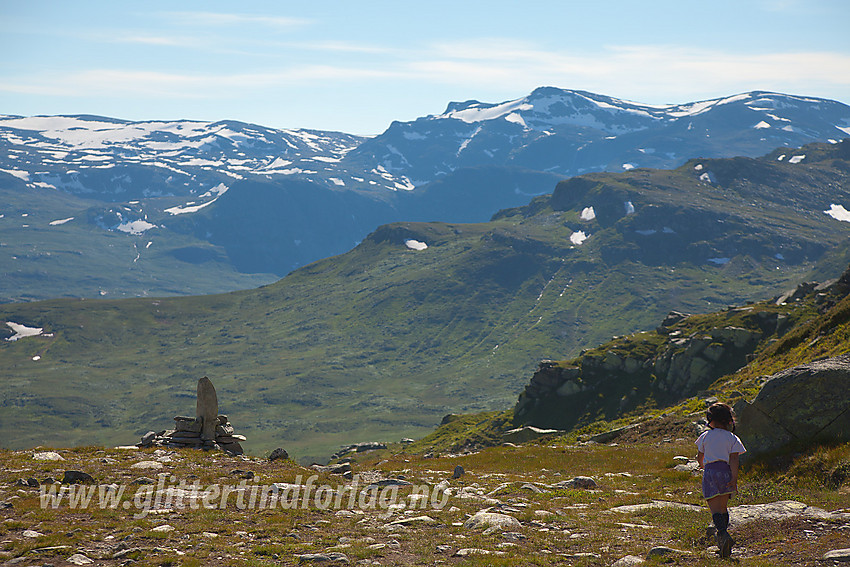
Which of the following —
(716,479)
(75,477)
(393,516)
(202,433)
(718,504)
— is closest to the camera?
(718,504)

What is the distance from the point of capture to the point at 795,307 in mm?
110188

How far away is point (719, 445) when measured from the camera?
66.9ft

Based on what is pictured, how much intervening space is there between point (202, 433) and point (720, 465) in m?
34.9

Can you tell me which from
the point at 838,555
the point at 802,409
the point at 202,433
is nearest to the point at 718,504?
the point at 838,555

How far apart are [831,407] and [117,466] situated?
32206 mm

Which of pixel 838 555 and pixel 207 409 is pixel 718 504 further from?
pixel 207 409

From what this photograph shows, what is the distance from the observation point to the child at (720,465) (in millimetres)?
19594

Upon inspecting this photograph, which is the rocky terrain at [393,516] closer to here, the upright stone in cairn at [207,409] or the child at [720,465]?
the child at [720,465]

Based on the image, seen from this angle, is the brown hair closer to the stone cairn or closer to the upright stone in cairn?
the stone cairn

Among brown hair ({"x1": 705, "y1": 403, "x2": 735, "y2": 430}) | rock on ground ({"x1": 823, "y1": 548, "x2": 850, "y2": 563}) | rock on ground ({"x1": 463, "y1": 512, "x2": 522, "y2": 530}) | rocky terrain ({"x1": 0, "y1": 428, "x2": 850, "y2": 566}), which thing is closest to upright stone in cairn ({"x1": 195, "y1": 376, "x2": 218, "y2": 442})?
rocky terrain ({"x1": 0, "y1": 428, "x2": 850, "y2": 566})

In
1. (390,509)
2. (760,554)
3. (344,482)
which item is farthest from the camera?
(344,482)

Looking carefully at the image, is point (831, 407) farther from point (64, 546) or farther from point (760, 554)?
point (64, 546)

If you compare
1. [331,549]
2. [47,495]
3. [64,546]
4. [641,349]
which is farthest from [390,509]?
[641,349]

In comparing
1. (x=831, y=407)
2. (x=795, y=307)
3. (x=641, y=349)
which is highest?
(x=831, y=407)
